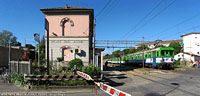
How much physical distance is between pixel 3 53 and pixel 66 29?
39.9ft

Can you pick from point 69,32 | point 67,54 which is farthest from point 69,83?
point 69,32

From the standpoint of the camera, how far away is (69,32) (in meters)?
23.5

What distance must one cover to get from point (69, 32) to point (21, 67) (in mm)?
13024

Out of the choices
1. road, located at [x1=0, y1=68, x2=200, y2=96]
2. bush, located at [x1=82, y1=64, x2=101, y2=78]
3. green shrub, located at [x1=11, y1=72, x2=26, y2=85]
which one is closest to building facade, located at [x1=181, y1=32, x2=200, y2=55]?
road, located at [x1=0, y1=68, x2=200, y2=96]

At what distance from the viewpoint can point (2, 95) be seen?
775 centimetres

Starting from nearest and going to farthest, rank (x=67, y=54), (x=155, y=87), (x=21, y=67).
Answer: (x=155, y=87), (x=21, y=67), (x=67, y=54)

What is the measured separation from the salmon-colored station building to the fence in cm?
978

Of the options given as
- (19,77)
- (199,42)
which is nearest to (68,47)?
(19,77)

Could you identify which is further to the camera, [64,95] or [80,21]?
[80,21]

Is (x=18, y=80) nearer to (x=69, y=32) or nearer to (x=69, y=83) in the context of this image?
(x=69, y=83)

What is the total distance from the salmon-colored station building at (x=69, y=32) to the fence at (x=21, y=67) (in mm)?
9778

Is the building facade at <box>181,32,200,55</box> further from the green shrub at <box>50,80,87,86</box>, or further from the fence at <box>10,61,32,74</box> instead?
the fence at <box>10,61,32,74</box>

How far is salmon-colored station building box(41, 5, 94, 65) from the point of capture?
22.4 m

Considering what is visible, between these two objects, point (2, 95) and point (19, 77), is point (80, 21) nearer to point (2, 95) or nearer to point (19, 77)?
point (19, 77)
